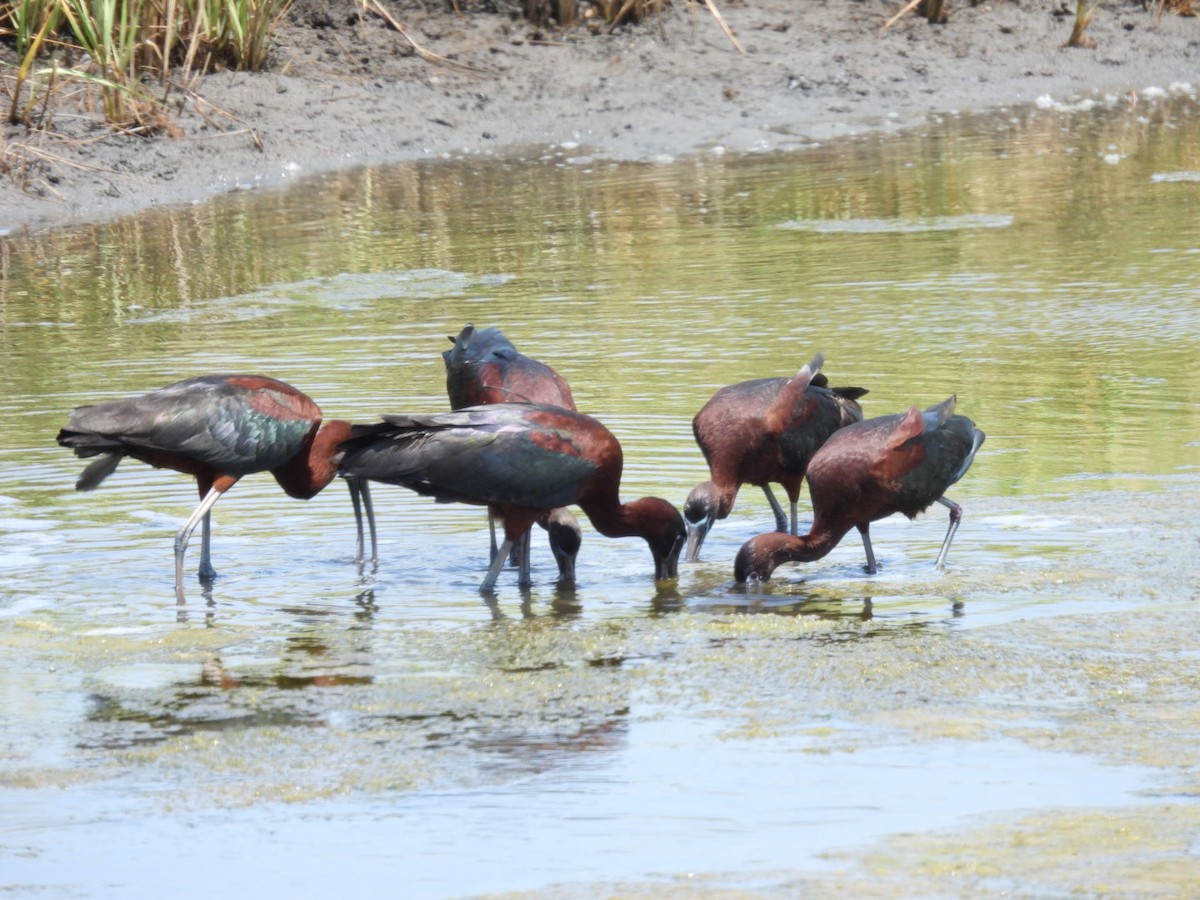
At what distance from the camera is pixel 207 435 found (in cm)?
637

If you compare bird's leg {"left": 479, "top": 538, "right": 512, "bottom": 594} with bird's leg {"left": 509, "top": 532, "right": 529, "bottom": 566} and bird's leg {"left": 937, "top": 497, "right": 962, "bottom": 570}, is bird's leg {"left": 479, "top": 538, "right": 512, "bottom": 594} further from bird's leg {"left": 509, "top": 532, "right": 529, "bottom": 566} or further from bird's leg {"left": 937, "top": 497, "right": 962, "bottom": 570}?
bird's leg {"left": 937, "top": 497, "right": 962, "bottom": 570}

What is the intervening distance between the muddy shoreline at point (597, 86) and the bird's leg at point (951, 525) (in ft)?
31.3

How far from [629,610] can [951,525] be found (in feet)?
3.83

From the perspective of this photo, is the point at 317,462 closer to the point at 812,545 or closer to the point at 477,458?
the point at 477,458

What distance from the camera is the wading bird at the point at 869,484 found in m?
6.34

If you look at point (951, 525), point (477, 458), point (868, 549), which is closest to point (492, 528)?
point (477, 458)

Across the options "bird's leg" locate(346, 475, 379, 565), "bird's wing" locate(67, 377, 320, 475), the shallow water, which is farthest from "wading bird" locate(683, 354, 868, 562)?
"bird's wing" locate(67, 377, 320, 475)

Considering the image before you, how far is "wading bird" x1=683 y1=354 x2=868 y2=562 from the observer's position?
6.95 metres

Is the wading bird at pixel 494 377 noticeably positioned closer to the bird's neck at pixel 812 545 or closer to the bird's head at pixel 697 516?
the bird's head at pixel 697 516

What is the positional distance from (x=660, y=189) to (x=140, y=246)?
3.94 meters

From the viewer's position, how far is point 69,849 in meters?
3.91

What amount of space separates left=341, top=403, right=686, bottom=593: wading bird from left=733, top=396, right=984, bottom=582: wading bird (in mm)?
338

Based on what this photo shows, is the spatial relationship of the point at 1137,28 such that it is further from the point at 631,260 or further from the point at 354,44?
the point at 631,260

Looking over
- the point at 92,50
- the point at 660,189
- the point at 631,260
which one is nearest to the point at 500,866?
the point at 631,260
